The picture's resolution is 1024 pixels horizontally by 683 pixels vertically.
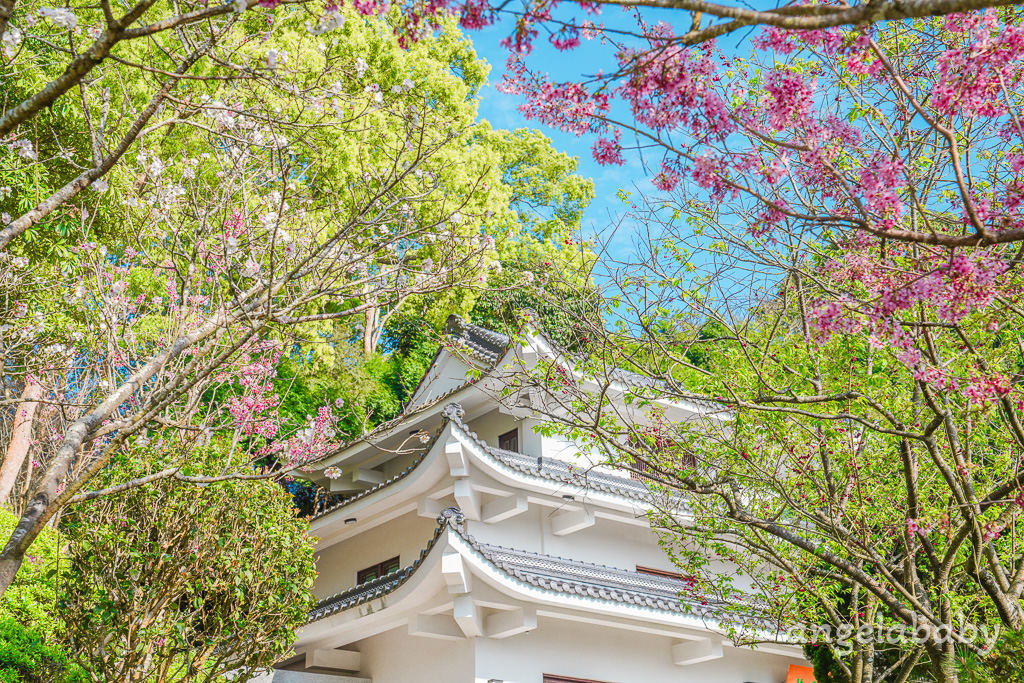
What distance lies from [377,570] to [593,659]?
4533mm

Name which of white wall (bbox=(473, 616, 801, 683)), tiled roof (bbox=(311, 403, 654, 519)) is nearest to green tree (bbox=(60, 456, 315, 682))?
tiled roof (bbox=(311, 403, 654, 519))

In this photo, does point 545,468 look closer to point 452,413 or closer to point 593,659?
point 452,413

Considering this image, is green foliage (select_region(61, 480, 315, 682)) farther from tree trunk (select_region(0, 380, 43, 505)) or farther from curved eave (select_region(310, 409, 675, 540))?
tree trunk (select_region(0, 380, 43, 505))

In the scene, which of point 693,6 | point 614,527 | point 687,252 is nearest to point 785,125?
point 693,6

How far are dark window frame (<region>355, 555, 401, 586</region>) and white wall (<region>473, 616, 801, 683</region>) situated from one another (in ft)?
7.00

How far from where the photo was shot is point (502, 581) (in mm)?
10047

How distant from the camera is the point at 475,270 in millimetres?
6539

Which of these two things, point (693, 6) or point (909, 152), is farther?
point (909, 152)

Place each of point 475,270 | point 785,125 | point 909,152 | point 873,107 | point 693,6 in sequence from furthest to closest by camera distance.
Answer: point 475,270 < point 909,152 < point 873,107 < point 785,125 < point 693,6

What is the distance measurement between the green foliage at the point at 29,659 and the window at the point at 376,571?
241 inches

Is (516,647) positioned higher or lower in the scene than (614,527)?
lower

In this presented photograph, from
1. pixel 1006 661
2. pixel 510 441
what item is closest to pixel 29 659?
pixel 510 441

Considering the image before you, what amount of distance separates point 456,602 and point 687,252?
6125 millimetres

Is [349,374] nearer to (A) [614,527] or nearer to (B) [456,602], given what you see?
(A) [614,527]
